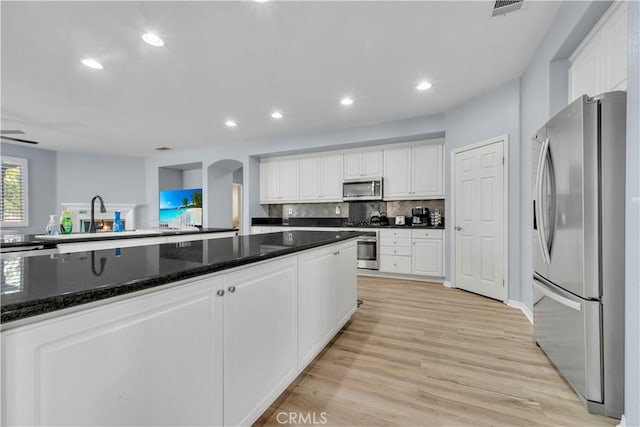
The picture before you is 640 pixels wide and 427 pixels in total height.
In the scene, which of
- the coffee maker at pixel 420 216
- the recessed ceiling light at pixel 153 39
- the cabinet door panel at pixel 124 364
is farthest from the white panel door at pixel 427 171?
the cabinet door panel at pixel 124 364

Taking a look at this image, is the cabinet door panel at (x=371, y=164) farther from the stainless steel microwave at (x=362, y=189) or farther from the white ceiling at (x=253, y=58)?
the white ceiling at (x=253, y=58)

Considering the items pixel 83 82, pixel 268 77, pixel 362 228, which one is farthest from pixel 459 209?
pixel 83 82

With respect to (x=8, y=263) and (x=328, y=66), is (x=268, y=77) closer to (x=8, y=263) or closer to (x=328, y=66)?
(x=328, y=66)

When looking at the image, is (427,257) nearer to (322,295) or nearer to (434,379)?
(434,379)

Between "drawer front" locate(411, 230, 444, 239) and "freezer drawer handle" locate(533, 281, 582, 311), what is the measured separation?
2.24 m

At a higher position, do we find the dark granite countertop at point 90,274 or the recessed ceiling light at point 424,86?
the recessed ceiling light at point 424,86

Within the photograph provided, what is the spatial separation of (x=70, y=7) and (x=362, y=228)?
4297mm

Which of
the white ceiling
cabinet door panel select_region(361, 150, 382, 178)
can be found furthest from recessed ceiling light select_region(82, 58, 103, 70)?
cabinet door panel select_region(361, 150, 382, 178)

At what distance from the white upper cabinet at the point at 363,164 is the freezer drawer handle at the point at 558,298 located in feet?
10.8

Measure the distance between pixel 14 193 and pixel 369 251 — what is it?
24.0 feet

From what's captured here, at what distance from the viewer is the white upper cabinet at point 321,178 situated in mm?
5438

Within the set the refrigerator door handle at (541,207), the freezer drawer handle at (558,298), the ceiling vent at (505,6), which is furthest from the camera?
the ceiling vent at (505,6)

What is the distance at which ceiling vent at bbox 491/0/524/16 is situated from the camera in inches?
81.6

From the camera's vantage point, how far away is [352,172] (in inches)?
209
